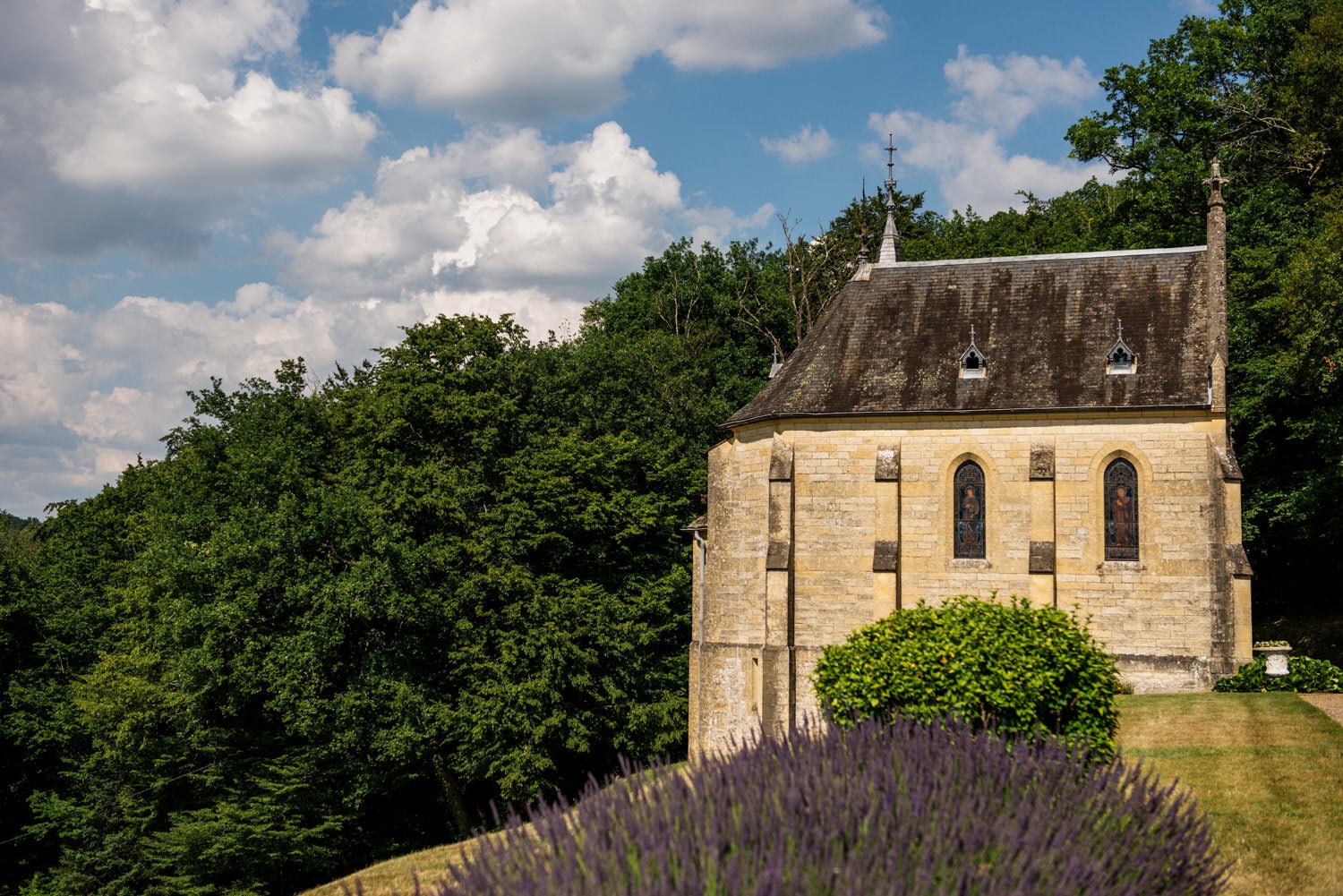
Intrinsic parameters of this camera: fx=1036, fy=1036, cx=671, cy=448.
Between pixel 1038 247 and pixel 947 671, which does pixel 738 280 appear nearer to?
pixel 1038 247

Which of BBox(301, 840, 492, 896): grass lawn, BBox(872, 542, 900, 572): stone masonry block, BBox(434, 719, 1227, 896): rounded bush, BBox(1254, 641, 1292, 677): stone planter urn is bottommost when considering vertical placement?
BBox(301, 840, 492, 896): grass lawn

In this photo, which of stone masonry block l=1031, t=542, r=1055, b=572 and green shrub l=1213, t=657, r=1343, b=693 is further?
stone masonry block l=1031, t=542, r=1055, b=572

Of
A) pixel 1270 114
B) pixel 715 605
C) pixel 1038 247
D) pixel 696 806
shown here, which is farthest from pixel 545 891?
pixel 1038 247

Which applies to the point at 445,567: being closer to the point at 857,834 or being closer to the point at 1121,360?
the point at 1121,360

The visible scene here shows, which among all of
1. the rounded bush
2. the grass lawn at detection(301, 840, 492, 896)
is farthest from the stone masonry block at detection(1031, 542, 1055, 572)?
the rounded bush

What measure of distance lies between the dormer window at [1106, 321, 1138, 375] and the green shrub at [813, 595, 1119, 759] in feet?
45.0

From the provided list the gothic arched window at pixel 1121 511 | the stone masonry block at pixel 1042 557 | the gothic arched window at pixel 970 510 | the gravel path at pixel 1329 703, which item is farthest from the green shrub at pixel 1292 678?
the gothic arched window at pixel 970 510

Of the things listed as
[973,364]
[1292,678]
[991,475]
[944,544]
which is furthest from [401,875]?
[1292,678]

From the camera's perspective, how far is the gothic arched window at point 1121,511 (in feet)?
81.1

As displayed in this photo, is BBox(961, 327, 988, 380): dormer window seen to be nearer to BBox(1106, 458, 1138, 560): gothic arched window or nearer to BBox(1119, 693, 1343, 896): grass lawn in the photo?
BBox(1106, 458, 1138, 560): gothic arched window

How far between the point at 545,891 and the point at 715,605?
23.2 meters

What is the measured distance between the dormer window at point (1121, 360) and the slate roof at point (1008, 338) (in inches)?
4.9

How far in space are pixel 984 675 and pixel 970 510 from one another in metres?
14.0

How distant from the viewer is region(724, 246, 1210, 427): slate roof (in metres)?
25.3
